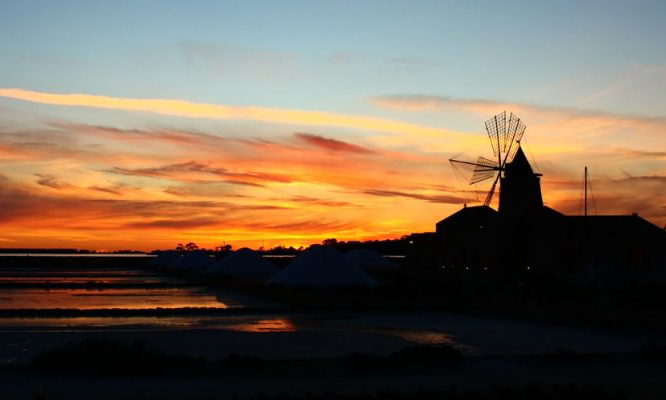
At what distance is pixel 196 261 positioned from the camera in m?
67.6

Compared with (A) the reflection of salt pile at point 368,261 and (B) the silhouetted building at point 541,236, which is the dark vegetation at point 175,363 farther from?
(A) the reflection of salt pile at point 368,261

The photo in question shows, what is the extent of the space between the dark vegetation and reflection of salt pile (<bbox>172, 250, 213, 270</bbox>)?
53.8 m

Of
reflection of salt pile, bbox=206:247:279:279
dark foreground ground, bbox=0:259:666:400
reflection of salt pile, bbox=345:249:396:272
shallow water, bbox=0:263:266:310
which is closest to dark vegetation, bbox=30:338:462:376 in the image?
dark foreground ground, bbox=0:259:666:400

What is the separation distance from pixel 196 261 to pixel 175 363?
182 ft

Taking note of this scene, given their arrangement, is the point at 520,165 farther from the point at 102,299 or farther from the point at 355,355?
the point at 355,355

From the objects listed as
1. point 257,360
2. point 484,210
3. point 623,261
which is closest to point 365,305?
point 257,360

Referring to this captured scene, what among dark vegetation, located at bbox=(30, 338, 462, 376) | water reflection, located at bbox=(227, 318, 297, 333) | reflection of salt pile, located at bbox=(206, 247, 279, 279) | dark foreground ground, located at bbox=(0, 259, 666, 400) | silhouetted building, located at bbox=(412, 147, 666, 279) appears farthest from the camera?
reflection of salt pile, located at bbox=(206, 247, 279, 279)

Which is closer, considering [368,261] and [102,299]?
[102,299]

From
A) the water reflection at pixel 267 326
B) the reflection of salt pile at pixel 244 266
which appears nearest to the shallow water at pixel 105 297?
the reflection of salt pile at pixel 244 266

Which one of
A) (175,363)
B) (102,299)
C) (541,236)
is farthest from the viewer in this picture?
(541,236)

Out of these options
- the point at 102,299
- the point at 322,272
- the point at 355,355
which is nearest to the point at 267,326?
the point at 355,355

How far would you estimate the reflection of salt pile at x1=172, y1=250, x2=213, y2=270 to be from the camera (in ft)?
220

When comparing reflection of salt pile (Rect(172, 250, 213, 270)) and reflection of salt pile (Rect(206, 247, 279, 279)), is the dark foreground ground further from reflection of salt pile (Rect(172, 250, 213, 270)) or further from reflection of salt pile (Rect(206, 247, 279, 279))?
reflection of salt pile (Rect(172, 250, 213, 270))

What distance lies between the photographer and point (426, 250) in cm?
6119
